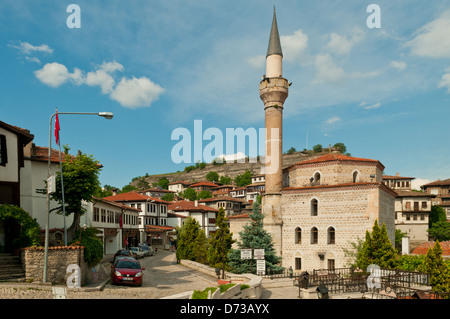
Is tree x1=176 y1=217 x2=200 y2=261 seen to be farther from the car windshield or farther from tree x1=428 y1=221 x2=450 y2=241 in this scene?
tree x1=428 y1=221 x2=450 y2=241

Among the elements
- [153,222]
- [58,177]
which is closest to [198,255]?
[58,177]

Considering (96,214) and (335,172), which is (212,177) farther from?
(335,172)

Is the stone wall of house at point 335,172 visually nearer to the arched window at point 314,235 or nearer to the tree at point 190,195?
the arched window at point 314,235

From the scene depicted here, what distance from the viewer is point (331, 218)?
104 ft

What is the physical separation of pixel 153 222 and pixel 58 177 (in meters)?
42.1

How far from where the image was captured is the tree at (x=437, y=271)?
72.3 ft

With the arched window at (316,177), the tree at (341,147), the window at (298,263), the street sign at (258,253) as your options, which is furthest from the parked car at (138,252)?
the tree at (341,147)

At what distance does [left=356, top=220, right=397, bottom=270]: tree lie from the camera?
24.3 meters

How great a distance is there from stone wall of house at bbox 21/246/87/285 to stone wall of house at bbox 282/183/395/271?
22.5 m
